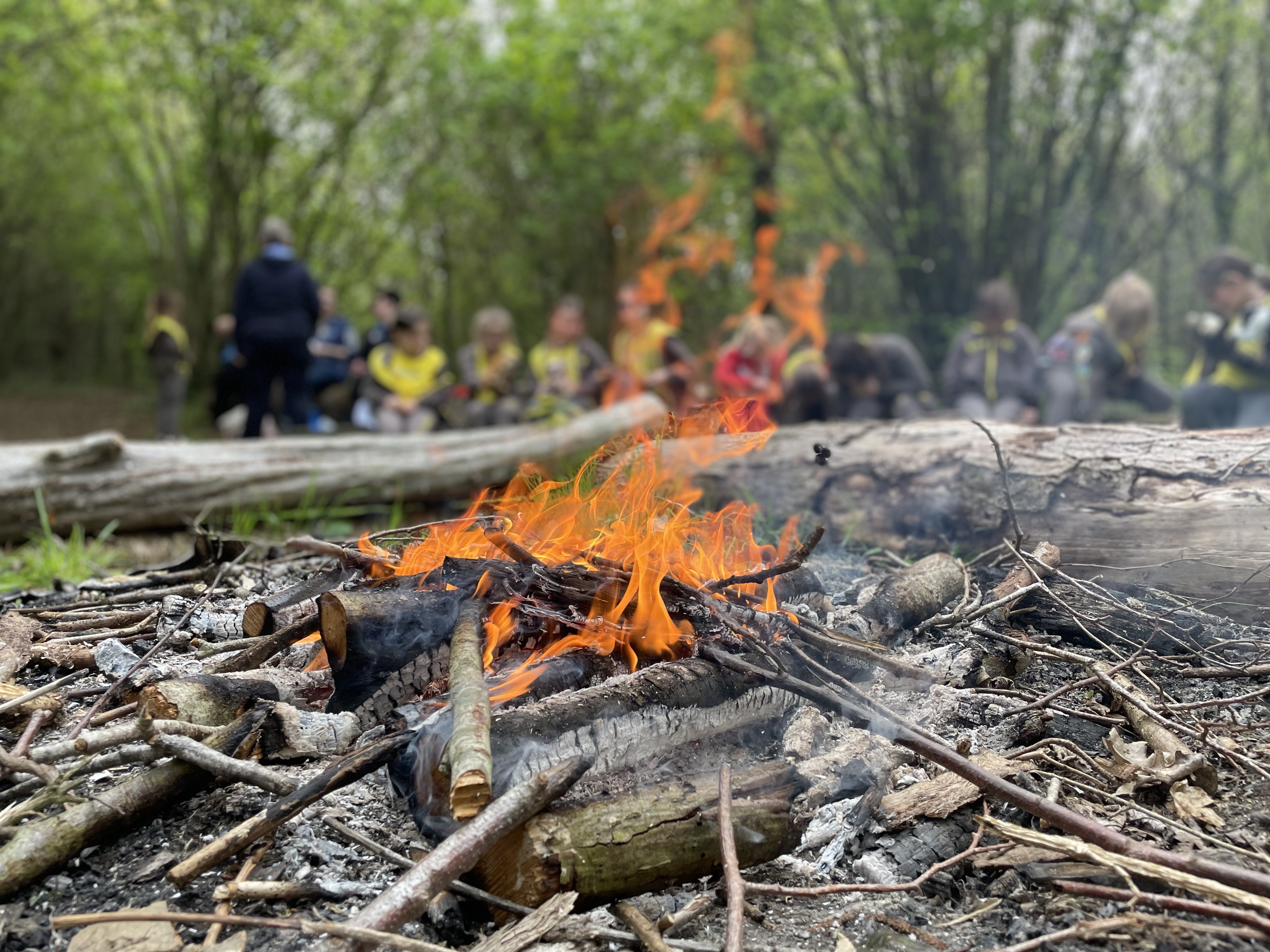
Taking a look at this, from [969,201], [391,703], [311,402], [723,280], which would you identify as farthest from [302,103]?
[391,703]

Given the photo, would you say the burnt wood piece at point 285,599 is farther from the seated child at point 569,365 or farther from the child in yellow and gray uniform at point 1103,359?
the child in yellow and gray uniform at point 1103,359

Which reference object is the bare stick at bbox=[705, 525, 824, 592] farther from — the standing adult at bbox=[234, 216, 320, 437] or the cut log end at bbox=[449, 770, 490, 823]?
the standing adult at bbox=[234, 216, 320, 437]

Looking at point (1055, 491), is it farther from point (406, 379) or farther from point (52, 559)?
point (406, 379)

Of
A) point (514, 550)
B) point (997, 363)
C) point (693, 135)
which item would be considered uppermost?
point (693, 135)

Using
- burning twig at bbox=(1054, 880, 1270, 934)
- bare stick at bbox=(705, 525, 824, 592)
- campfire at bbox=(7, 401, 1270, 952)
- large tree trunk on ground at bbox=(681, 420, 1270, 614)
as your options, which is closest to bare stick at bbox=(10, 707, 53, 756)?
campfire at bbox=(7, 401, 1270, 952)

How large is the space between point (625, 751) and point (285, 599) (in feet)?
3.68

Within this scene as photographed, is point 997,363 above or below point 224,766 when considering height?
above

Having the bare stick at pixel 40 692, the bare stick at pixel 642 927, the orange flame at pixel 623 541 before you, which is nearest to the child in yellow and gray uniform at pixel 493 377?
the orange flame at pixel 623 541

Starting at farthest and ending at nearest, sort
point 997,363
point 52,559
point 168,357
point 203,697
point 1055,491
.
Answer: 1. point 168,357
2. point 997,363
3. point 52,559
4. point 1055,491
5. point 203,697

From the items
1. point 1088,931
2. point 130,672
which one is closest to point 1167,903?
point 1088,931

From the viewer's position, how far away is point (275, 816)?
1745 millimetres

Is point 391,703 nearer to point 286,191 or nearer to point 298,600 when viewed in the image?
point 298,600

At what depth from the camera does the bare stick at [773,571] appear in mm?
2230

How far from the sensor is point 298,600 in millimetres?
2551
